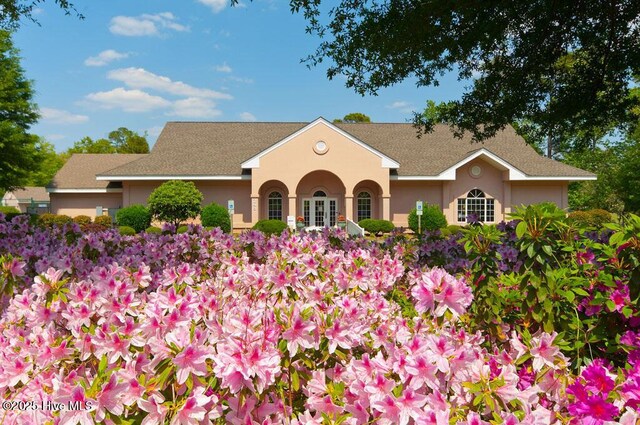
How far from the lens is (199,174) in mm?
29047

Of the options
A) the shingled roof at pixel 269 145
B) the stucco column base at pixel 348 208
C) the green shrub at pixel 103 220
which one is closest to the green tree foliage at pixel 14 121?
the shingled roof at pixel 269 145

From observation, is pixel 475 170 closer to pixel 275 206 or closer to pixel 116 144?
pixel 275 206

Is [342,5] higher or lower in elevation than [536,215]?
higher

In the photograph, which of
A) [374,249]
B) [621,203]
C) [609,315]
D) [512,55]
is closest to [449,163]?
A: [621,203]

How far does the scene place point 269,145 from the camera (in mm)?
32250

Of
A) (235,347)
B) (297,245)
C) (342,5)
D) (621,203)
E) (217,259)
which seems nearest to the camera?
(235,347)

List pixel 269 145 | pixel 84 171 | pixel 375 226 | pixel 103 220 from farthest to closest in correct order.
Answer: pixel 84 171, pixel 269 145, pixel 103 220, pixel 375 226

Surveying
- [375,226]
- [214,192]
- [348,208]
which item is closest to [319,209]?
[348,208]

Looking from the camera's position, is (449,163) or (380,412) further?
(449,163)

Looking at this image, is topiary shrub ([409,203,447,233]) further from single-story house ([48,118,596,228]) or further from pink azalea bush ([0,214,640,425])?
pink azalea bush ([0,214,640,425])

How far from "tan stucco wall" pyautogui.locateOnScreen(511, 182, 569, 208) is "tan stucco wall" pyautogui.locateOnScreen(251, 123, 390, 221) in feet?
29.9

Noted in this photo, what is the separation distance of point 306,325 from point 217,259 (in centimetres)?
336

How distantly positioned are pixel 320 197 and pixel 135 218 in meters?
11.2

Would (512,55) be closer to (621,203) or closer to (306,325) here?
(306,325)
